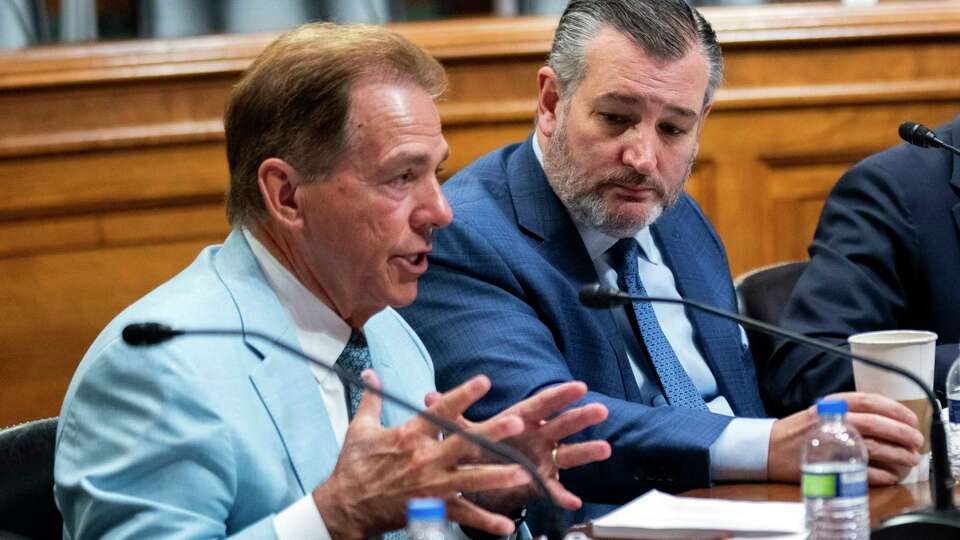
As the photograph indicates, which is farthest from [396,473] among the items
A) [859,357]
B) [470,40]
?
[470,40]

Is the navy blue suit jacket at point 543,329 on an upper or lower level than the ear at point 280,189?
lower

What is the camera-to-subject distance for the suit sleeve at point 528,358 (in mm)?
2271

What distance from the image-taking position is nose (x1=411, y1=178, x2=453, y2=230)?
2016 mm

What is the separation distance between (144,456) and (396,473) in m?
0.29

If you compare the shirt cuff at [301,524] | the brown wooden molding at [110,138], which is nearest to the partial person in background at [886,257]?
the shirt cuff at [301,524]

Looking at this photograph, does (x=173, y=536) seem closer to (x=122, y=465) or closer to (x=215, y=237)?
(x=122, y=465)

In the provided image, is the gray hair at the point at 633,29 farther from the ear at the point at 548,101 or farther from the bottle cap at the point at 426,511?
the bottle cap at the point at 426,511

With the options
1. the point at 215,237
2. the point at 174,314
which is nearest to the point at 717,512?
the point at 174,314

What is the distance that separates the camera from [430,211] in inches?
79.4

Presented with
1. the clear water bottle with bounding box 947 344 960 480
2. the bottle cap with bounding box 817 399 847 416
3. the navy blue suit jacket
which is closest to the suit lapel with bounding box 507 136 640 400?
the navy blue suit jacket

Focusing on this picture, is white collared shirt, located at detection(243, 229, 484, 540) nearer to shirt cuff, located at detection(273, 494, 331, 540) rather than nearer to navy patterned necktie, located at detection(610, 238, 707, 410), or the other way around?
shirt cuff, located at detection(273, 494, 331, 540)

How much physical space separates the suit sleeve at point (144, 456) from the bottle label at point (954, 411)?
104 cm

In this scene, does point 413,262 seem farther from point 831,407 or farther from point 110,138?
point 110,138

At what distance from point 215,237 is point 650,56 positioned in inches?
63.0
